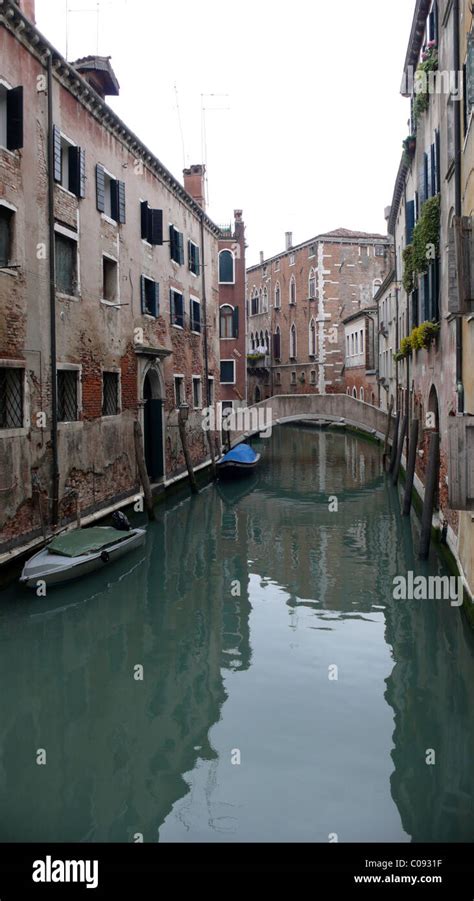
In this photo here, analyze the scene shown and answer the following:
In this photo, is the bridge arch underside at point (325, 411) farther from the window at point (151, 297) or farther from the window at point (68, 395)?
the window at point (68, 395)

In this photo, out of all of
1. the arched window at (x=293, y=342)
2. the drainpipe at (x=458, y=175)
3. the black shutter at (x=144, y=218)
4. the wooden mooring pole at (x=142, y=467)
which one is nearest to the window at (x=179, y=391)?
the black shutter at (x=144, y=218)

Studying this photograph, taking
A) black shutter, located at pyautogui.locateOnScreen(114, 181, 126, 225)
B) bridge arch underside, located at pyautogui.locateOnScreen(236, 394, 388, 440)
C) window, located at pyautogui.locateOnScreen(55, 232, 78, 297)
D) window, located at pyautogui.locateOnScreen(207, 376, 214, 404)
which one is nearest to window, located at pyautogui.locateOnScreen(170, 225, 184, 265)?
black shutter, located at pyautogui.locateOnScreen(114, 181, 126, 225)

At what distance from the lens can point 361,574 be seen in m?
10.3

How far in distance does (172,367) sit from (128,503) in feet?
14.4

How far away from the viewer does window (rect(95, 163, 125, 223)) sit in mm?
12328

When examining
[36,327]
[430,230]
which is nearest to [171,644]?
[36,327]

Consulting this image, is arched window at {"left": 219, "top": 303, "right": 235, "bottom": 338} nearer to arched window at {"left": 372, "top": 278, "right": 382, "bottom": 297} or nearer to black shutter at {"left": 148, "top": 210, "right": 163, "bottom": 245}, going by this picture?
black shutter at {"left": 148, "top": 210, "right": 163, "bottom": 245}

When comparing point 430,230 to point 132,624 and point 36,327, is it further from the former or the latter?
point 132,624

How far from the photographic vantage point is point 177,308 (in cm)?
1769

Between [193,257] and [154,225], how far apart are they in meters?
4.33

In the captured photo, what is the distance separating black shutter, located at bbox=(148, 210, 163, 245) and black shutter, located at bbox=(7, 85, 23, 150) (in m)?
5.84

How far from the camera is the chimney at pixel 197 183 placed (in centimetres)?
2105

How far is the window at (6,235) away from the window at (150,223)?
5820mm

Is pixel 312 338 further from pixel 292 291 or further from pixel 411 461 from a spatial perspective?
pixel 411 461
